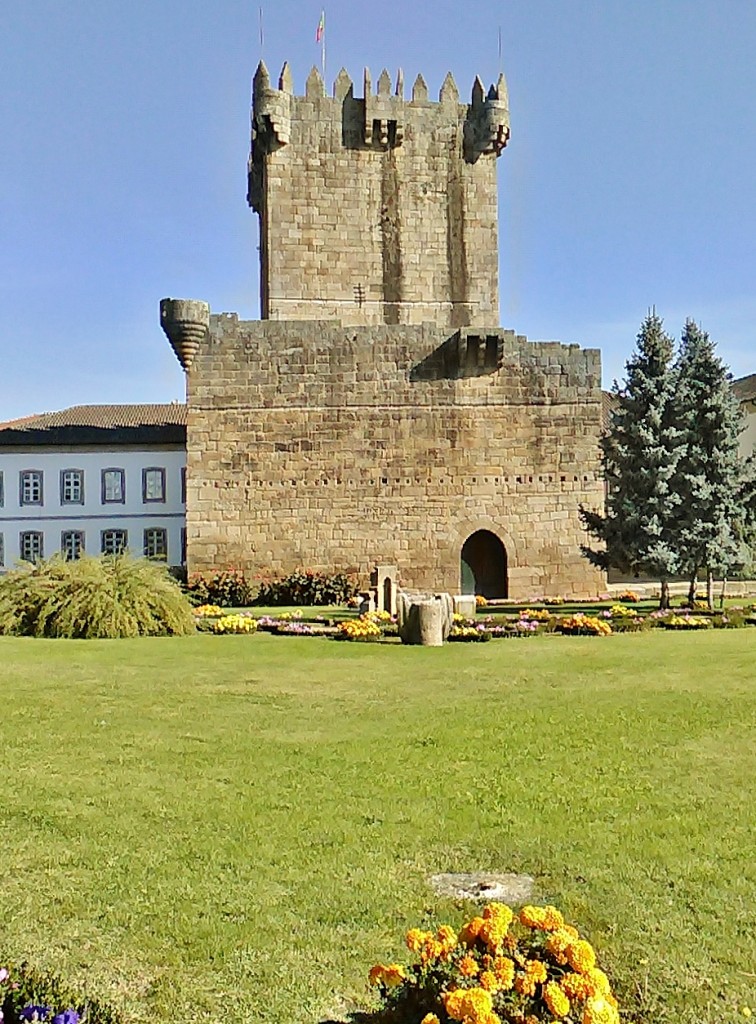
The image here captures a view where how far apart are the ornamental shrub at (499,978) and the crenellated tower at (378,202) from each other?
22.7 m

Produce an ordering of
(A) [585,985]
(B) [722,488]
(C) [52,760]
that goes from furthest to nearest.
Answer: (B) [722,488] < (C) [52,760] < (A) [585,985]

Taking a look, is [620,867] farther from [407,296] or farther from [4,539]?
[4,539]

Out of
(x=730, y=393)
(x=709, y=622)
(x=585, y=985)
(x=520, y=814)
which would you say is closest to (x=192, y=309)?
(x=730, y=393)

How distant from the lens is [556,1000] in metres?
2.75

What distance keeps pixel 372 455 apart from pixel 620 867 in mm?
18632

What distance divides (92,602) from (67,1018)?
40.2 feet

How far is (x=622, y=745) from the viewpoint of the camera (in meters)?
7.05

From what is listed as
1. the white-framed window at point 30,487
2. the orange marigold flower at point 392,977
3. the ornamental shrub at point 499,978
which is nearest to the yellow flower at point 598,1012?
the ornamental shrub at point 499,978

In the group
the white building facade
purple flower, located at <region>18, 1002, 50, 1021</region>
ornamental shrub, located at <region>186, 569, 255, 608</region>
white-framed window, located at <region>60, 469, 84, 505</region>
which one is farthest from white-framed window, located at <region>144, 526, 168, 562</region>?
purple flower, located at <region>18, 1002, 50, 1021</region>

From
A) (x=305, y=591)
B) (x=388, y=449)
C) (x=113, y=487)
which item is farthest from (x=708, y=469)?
(x=113, y=487)

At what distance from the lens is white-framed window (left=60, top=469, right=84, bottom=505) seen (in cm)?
3756

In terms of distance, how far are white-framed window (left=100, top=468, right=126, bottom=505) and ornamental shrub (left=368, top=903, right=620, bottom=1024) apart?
36046 millimetres

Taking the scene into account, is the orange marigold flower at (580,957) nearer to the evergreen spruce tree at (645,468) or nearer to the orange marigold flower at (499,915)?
the orange marigold flower at (499,915)

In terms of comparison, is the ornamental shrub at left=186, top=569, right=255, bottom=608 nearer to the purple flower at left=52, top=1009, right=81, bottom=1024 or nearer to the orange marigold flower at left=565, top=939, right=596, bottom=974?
the purple flower at left=52, top=1009, right=81, bottom=1024
